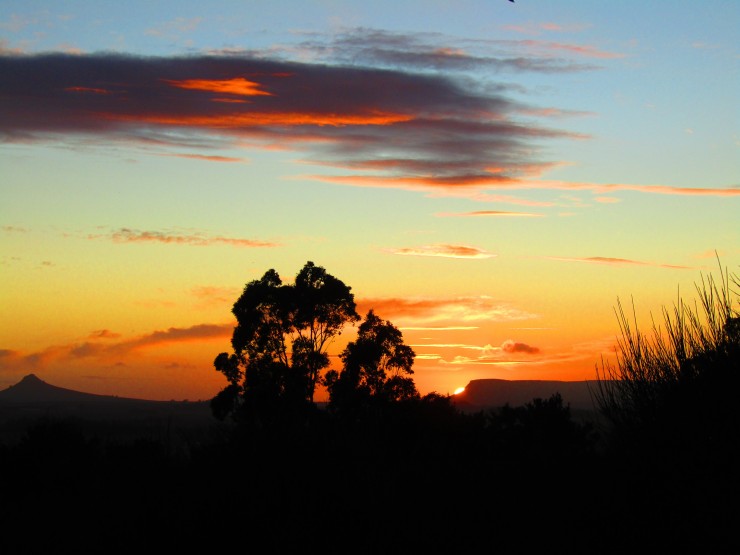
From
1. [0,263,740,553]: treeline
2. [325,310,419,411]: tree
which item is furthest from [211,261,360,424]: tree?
[0,263,740,553]: treeline

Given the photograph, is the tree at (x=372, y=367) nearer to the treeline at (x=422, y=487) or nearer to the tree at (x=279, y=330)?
the tree at (x=279, y=330)

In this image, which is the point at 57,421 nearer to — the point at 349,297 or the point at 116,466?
→ the point at 116,466

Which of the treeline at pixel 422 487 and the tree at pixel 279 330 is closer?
the treeline at pixel 422 487

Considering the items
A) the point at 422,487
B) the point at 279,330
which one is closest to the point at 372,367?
the point at 279,330

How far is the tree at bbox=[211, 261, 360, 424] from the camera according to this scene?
5731 cm

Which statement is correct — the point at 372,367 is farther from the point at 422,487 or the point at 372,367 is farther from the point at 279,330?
the point at 422,487

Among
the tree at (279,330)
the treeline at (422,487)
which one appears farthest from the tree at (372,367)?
the treeline at (422,487)

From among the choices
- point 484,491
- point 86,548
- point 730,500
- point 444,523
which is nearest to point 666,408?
point 730,500

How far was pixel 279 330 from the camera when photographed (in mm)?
59094

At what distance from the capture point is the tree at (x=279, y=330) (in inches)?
2256

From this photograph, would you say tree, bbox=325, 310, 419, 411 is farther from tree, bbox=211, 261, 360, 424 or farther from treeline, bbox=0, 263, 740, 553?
treeline, bbox=0, 263, 740, 553

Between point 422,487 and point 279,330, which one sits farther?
point 279,330

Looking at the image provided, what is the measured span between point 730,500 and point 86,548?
513 inches

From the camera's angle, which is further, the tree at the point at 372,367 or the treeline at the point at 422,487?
the tree at the point at 372,367
